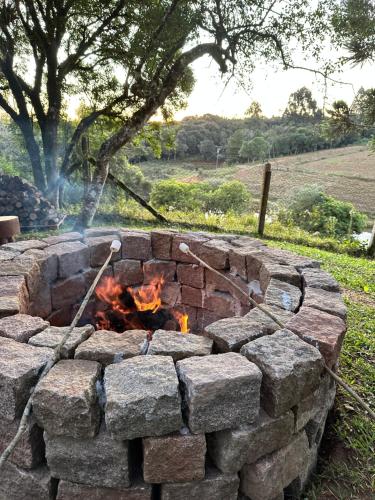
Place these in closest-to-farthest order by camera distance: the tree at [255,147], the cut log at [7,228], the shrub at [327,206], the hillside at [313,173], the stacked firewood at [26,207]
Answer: the cut log at [7,228]
the stacked firewood at [26,207]
the shrub at [327,206]
the hillside at [313,173]
the tree at [255,147]

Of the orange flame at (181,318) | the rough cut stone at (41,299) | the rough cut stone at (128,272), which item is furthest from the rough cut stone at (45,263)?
the orange flame at (181,318)

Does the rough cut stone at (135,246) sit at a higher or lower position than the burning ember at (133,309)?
higher

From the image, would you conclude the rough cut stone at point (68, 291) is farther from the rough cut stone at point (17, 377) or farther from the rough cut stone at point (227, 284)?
the rough cut stone at point (17, 377)

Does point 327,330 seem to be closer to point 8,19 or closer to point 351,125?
point 351,125

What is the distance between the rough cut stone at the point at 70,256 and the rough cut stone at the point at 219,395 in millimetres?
2163

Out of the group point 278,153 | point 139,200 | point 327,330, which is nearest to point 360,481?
point 327,330

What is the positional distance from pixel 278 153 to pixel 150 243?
2910 cm

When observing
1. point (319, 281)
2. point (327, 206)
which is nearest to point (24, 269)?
point (319, 281)

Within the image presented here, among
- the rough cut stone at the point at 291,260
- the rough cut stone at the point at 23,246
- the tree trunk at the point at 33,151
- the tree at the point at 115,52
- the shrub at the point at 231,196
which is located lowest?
the shrub at the point at 231,196

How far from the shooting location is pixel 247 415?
1781 millimetres

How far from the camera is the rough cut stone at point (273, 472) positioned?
1.87m

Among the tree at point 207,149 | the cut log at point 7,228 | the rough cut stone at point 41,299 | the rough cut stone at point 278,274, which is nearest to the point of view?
the rough cut stone at point 278,274

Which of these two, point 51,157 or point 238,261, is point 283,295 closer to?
point 238,261

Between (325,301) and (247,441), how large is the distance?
132cm
